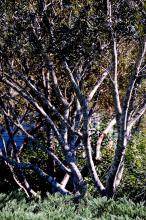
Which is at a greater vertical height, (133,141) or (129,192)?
(133,141)

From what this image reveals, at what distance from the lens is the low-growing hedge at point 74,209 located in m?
5.16

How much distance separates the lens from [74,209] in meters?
5.93

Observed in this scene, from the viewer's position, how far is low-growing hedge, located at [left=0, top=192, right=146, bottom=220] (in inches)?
203

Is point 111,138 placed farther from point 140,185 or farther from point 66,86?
point 140,185

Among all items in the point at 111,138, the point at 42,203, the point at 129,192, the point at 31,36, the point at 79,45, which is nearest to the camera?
the point at 42,203

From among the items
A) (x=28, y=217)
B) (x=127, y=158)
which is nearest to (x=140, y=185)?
(x=127, y=158)

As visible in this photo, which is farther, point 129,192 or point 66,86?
point 66,86

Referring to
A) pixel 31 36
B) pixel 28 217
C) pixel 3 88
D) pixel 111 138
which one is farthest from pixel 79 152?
pixel 28 217

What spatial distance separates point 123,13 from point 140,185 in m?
3.61

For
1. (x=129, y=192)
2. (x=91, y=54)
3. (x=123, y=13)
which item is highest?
(x=123, y=13)

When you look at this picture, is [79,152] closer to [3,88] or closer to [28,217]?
[3,88]

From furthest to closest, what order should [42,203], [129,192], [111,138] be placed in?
[111,138] < [129,192] < [42,203]

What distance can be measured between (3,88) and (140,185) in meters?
5.27

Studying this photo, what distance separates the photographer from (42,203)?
252 inches
